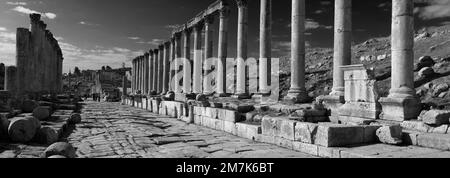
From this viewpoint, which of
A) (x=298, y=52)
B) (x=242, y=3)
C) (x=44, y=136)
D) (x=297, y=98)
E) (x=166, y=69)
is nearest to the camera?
(x=44, y=136)

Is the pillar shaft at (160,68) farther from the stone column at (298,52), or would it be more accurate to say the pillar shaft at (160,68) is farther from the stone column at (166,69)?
the stone column at (298,52)

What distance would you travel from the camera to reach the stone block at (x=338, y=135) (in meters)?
7.24

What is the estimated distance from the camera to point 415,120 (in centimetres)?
900

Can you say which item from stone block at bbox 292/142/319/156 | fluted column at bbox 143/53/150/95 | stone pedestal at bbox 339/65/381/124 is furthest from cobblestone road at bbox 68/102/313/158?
fluted column at bbox 143/53/150/95

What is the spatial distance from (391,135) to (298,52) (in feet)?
27.1

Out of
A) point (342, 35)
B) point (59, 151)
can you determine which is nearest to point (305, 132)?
point (59, 151)

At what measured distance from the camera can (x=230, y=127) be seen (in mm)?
12094

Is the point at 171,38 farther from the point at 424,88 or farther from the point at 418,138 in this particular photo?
the point at 418,138

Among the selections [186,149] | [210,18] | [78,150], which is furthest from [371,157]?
[210,18]

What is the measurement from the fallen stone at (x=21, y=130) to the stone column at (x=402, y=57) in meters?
9.44

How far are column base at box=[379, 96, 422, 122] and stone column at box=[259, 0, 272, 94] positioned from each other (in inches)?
344

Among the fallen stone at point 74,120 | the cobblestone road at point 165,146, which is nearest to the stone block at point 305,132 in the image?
the cobblestone road at point 165,146

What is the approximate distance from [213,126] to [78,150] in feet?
20.3

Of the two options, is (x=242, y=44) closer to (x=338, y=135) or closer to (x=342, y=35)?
(x=342, y=35)
